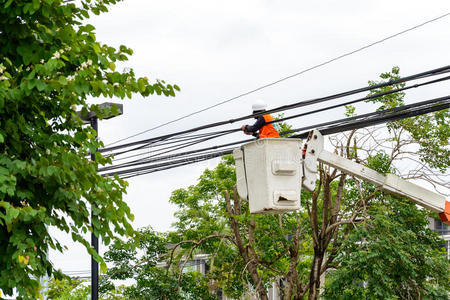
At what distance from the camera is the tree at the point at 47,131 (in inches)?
233

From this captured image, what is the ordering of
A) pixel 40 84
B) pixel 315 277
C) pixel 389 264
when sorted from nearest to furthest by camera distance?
pixel 40 84
pixel 389 264
pixel 315 277

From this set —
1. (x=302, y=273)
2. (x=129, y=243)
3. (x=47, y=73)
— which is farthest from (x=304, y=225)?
(x=47, y=73)

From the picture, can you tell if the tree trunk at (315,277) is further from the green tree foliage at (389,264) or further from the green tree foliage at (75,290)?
the green tree foliage at (75,290)

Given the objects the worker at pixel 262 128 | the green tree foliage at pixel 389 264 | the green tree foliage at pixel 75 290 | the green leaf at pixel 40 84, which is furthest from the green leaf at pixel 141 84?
the green tree foliage at pixel 389 264

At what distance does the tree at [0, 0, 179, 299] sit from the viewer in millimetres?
5918

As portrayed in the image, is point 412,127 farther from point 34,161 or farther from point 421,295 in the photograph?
point 34,161

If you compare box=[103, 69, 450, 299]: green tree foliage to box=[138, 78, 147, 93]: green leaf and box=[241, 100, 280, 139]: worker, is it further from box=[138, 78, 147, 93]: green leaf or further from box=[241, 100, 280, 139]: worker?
box=[138, 78, 147, 93]: green leaf

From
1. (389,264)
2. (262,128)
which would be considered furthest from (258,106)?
(389,264)

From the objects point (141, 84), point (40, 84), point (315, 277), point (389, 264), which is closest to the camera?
point (40, 84)

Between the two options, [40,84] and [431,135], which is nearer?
[40,84]

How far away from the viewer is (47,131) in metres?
6.85

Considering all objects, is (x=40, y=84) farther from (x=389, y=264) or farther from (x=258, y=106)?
(x=389, y=264)

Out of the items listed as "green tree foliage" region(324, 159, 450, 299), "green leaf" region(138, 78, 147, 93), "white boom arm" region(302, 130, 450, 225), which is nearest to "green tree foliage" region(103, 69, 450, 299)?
"green tree foliage" region(324, 159, 450, 299)

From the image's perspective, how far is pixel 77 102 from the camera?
21.9 feet
